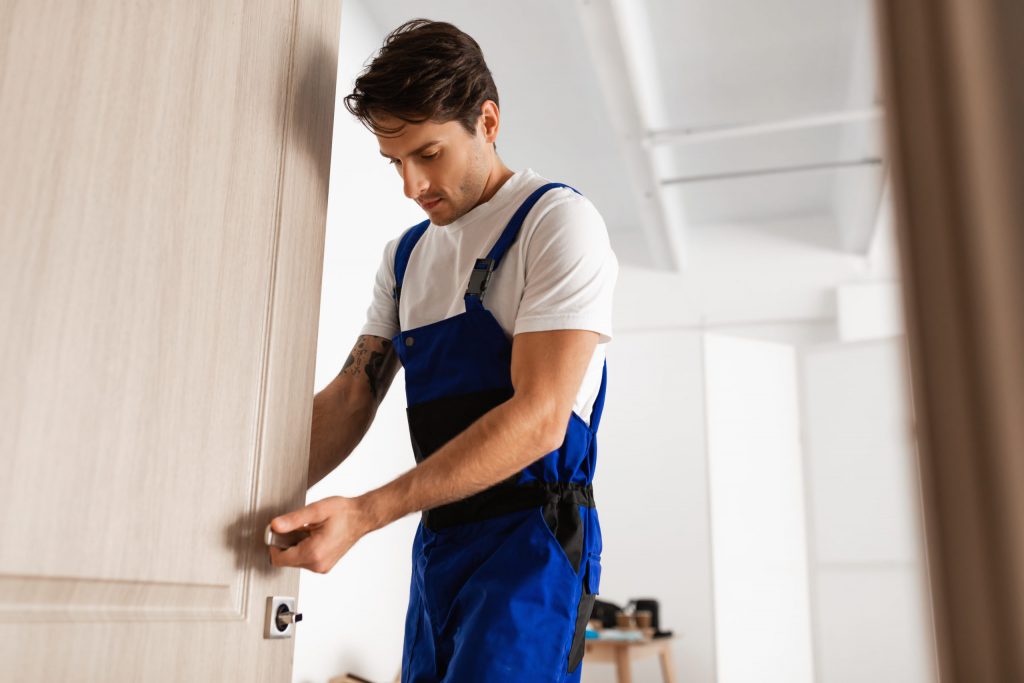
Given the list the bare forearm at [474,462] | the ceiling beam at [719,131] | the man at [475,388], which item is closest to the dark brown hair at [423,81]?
the man at [475,388]

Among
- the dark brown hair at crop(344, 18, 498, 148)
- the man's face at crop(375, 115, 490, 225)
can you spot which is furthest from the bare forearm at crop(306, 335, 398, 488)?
the dark brown hair at crop(344, 18, 498, 148)

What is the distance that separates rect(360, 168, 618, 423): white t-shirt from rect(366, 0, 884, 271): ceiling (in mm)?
2128

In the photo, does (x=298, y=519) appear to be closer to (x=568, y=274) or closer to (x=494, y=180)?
(x=568, y=274)

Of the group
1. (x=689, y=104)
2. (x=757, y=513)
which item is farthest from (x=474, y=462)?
(x=757, y=513)

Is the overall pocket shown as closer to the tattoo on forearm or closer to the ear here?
the tattoo on forearm

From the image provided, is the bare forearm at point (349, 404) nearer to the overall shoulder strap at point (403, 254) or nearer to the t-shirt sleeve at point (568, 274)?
the overall shoulder strap at point (403, 254)

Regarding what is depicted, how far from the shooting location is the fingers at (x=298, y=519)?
102 cm

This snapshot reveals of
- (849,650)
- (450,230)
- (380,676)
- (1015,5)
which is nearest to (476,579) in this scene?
(450,230)

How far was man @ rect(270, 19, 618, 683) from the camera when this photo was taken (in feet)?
3.70

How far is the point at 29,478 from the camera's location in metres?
0.78

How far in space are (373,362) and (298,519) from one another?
49 cm

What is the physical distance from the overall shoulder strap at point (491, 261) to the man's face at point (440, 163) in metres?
0.13

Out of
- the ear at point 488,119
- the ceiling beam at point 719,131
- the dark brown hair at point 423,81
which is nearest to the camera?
the dark brown hair at point 423,81

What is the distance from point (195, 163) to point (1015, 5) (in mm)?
778
